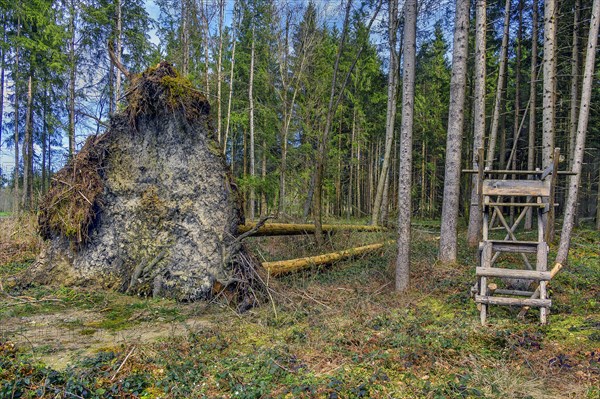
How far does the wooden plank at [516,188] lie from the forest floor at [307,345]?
1962 millimetres

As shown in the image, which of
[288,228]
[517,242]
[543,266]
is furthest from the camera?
[288,228]

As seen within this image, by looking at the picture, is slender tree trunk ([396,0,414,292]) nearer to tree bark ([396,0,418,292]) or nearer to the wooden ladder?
tree bark ([396,0,418,292])

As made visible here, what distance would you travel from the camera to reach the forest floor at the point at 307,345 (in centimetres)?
338

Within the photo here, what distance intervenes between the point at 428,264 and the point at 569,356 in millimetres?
4682

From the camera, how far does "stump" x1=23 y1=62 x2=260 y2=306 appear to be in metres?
6.85

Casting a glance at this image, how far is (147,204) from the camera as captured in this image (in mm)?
7258

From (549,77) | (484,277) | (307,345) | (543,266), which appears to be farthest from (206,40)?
(543,266)

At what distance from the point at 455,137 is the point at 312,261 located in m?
4.63

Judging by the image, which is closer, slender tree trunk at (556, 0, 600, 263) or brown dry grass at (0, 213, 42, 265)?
slender tree trunk at (556, 0, 600, 263)

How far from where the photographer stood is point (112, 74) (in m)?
19.8

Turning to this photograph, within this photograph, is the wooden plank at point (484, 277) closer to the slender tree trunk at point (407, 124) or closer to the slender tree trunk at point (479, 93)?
the slender tree trunk at point (407, 124)

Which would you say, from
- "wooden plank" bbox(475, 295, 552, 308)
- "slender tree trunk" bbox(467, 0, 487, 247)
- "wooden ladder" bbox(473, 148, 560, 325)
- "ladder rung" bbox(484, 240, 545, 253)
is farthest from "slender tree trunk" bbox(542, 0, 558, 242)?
"wooden plank" bbox(475, 295, 552, 308)

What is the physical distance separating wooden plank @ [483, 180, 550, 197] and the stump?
4347 millimetres

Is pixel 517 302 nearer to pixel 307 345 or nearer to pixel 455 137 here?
pixel 307 345
